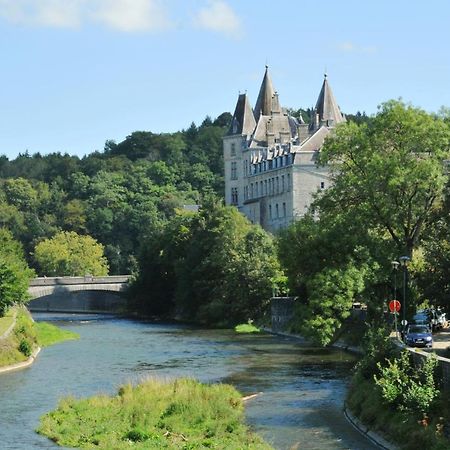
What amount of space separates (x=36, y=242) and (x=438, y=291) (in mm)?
114649

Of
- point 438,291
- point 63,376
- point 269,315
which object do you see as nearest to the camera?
point 438,291

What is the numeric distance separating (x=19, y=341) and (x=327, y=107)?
284 feet

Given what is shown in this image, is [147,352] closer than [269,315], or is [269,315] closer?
[147,352]

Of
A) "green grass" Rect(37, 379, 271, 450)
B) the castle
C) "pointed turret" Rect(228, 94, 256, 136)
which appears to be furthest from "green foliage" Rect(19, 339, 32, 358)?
"pointed turret" Rect(228, 94, 256, 136)

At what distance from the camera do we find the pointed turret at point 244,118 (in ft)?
508

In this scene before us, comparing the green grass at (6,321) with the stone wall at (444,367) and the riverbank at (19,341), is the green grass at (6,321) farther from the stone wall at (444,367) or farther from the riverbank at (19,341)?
the stone wall at (444,367)

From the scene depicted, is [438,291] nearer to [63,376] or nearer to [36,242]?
[63,376]

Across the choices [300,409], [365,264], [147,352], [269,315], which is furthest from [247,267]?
[300,409]

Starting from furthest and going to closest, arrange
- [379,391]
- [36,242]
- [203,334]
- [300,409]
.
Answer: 1. [36,242]
2. [203,334]
3. [300,409]
4. [379,391]

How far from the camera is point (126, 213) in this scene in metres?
167

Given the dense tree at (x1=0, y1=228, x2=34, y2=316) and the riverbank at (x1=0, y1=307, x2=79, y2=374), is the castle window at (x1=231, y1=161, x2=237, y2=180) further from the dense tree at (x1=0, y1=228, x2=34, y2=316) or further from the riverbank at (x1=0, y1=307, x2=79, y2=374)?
the dense tree at (x1=0, y1=228, x2=34, y2=316)

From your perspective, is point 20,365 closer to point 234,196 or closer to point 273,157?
point 273,157

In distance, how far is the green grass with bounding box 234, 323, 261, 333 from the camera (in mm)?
90250

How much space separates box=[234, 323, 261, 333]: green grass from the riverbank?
570 inches
